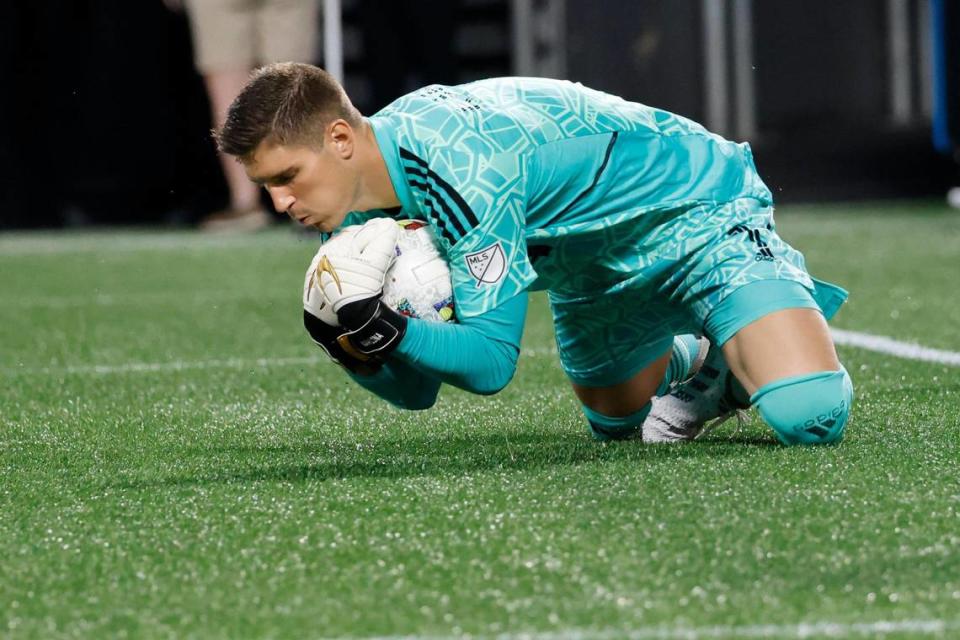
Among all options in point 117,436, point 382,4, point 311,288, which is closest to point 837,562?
point 311,288

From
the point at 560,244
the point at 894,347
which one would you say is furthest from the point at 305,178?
the point at 894,347

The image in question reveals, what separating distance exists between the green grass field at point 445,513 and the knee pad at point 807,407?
43 mm

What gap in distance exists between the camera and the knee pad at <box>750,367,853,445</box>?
2.98 metres

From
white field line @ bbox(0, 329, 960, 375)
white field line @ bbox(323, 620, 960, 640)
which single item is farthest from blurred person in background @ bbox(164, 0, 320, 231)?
white field line @ bbox(323, 620, 960, 640)

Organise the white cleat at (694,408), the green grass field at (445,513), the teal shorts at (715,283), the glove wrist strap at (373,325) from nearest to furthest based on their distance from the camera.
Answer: the green grass field at (445,513) < the glove wrist strap at (373,325) < the teal shorts at (715,283) < the white cleat at (694,408)

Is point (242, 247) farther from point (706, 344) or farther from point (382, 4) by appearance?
point (706, 344)

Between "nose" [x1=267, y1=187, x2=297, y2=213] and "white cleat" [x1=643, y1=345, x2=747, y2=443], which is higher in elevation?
"nose" [x1=267, y1=187, x2=297, y2=213]

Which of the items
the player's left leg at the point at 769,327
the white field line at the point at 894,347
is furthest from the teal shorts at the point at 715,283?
the white field line at the point at 894,347

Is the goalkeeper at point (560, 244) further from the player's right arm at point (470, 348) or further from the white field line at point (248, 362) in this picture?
the white field line at point (248, 362)

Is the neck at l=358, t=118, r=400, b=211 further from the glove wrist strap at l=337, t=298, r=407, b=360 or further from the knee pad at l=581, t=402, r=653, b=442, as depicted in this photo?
the knee pad at l=581, t=402, r=653, b=442

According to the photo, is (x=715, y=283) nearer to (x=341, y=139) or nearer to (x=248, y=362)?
(x=341, y=139)

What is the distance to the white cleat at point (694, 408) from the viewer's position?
3.31 meters

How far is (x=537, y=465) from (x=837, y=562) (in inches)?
33.1

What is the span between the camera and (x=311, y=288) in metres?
2.81
